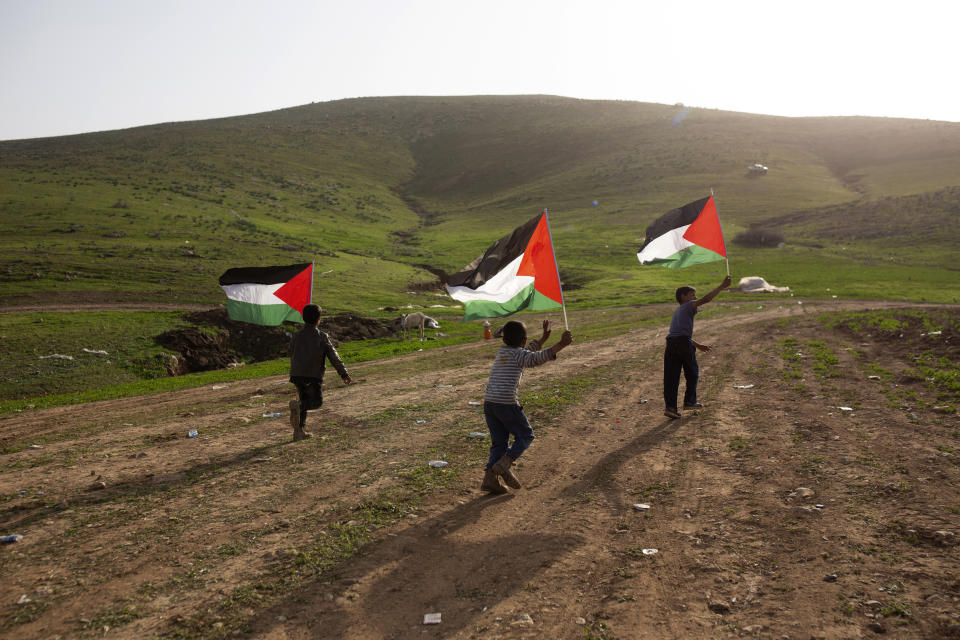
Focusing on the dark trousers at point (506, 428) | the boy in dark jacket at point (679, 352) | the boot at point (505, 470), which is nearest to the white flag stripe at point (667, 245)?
the boy in dark jacket at point (679, 352)

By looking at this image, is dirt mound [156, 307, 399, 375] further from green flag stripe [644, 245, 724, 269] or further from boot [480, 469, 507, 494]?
boot [480, 469, 507, 494]

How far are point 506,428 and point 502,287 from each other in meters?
2.75

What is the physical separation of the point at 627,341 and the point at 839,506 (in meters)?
14.8

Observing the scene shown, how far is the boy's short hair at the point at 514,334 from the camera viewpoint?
24.8 ft

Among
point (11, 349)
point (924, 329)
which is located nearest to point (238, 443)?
point (11, 349)

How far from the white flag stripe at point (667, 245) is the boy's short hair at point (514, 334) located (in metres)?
7.17

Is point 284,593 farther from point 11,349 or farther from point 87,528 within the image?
point 11,349

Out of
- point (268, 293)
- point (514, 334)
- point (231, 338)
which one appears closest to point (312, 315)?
point (268, 293)

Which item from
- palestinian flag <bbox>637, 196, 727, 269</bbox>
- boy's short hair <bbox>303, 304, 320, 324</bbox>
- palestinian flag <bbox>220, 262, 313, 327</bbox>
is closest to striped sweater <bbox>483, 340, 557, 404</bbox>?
boy's short hair <bbox>303, 304, 320, 324</bbox>

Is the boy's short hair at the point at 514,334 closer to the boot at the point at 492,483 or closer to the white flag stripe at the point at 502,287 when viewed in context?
the boot at the point at 492,483

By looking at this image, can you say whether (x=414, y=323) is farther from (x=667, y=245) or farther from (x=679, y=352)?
(x=679, y=352)

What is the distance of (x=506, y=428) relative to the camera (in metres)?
7.69

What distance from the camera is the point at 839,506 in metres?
6.64

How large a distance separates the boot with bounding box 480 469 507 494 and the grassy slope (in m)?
16.1
